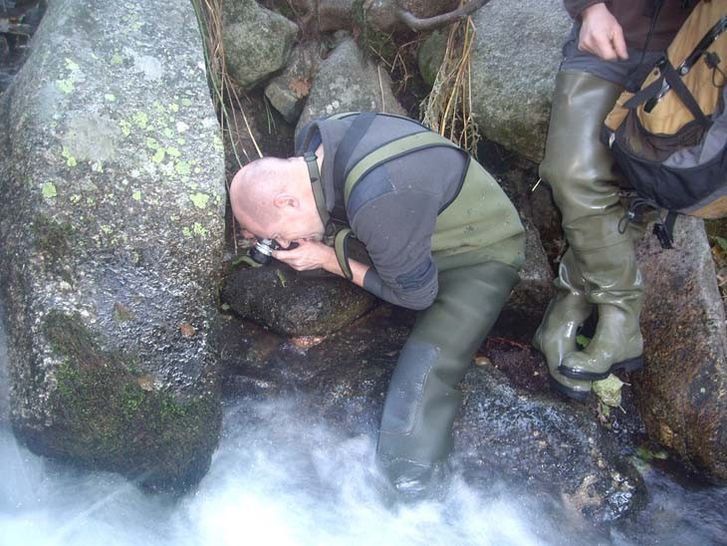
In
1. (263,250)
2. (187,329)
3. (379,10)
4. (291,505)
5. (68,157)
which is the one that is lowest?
(291,505)

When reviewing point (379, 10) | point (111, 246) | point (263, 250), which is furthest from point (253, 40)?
point (111, 246)

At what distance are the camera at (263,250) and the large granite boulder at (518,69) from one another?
1.94 m

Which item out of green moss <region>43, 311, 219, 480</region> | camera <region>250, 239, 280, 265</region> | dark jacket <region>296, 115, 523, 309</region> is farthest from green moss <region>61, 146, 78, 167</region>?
dark jacket <region>296, 115, 523, 309</region>

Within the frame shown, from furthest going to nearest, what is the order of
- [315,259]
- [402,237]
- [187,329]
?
[315,259]
[187,329]
[402,237]

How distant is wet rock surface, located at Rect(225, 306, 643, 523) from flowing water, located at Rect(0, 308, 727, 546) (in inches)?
3.8

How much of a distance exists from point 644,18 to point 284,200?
2113 mm

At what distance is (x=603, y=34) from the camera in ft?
11.2

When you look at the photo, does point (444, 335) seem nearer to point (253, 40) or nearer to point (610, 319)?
point (610, 319)

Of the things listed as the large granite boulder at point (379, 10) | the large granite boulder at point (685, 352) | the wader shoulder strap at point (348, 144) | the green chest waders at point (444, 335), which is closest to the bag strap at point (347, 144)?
the wader shoulder strap at point (348, 144)

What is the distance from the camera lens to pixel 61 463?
316 cm

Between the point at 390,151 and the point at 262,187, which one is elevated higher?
the point at 390,151

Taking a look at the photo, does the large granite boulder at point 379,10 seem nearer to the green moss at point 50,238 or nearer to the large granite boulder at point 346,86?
the large granite boulder at point 346,86

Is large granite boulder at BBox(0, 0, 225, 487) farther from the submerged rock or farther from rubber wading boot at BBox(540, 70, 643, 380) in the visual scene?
rubber wading boot at BBox(540, 70, 643, 380)

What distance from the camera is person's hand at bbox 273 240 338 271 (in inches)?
148
